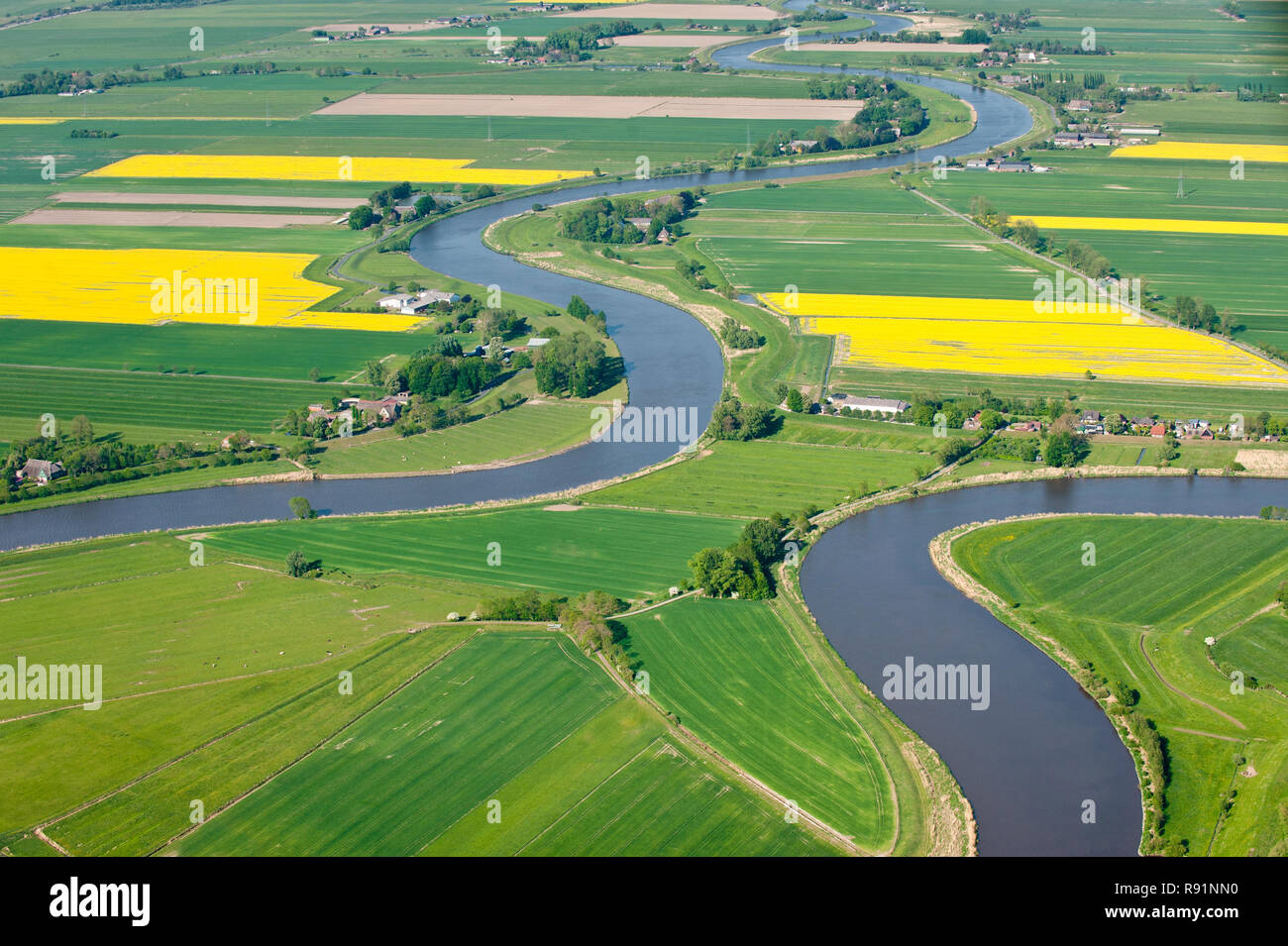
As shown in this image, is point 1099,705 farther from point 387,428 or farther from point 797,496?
point 387,428

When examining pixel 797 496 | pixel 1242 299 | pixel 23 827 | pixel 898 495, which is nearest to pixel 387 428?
pixel 797 496

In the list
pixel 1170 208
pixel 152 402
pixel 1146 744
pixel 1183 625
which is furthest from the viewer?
pixel 1170 208

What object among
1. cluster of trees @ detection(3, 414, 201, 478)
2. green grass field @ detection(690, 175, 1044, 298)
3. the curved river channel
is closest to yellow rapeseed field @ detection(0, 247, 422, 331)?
the curved river channel

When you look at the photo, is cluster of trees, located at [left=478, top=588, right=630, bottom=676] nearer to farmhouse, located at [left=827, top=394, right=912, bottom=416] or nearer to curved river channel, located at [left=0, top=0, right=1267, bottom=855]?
curved river channel, located at [left=0, top=0, right=1267, bottom=855]

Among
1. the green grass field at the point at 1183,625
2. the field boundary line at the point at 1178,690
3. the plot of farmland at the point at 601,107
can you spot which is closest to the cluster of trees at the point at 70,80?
the plot of farmland at the point at 601,107

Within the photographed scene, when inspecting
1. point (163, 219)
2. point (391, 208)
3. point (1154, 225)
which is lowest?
→ point (163, 219)

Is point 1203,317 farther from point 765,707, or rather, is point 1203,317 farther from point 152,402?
point 152,402

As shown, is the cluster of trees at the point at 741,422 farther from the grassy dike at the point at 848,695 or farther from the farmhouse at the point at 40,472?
the farmhouse at the point at 40,472

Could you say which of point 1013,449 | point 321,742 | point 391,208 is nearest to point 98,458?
point 321,742
